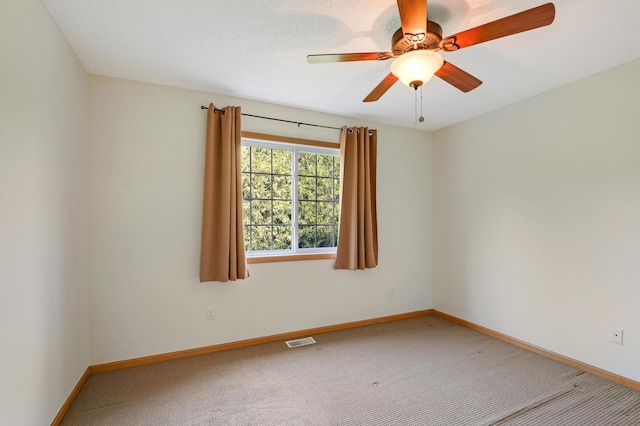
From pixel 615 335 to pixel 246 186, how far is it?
344 cm

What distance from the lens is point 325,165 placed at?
3.68 m

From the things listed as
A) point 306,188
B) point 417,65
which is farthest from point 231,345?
point 417,65

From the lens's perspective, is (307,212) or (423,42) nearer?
(423,42)

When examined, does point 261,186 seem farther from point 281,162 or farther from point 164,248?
point 164,248

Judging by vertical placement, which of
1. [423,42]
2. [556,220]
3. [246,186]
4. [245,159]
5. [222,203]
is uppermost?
[423,42]

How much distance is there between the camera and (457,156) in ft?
12.7

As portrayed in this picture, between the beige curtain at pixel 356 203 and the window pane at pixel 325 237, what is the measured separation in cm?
22

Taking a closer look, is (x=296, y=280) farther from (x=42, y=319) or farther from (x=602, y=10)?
(x=602, y=10)

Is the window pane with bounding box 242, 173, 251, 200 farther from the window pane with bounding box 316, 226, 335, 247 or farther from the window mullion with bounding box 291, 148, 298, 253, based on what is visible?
the window pane with bounding box 316, 226, 335, 247

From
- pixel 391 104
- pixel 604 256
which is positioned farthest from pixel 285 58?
pixel 604 256

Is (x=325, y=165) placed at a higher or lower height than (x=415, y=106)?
lower

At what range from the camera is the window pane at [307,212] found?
350cm

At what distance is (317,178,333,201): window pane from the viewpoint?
3635 millimetres

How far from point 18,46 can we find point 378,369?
3111 millimetres
